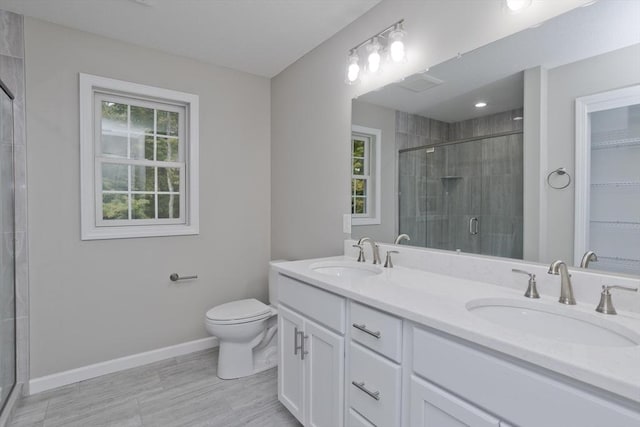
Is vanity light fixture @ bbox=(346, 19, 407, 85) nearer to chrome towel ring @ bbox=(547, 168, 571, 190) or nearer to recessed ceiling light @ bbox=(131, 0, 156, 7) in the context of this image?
chrome towel ring @ bbox=(547, 168, 571, 190)

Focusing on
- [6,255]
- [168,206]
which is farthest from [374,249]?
[6,255]

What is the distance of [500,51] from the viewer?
141 centimetres

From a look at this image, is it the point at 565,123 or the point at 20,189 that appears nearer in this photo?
the point at 565,123

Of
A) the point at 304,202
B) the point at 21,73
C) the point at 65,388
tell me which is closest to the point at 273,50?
the point at 304,202

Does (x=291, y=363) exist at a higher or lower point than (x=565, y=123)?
lower

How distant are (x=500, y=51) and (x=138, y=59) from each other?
8.14 feet

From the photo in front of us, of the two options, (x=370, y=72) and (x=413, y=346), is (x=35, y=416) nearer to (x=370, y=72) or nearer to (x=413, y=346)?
(x=413, y=346)

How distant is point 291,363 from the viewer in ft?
5.68

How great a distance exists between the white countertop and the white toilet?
71 centimetres

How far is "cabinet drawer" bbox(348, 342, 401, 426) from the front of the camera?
1125 millimetres

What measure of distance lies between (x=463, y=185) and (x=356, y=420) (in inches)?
45.3

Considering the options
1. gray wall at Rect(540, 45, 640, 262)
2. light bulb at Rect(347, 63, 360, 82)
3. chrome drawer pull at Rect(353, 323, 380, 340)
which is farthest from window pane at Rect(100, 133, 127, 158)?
gray wall at Rect(540, 45, 640, 262)

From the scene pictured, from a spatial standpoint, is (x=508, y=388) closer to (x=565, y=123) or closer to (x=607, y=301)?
(x=607, y=301)

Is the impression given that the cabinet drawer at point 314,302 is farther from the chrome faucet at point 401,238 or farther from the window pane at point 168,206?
the window pane at point 168,206
